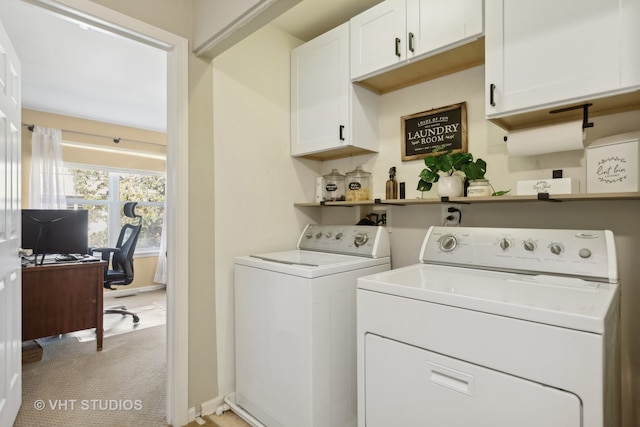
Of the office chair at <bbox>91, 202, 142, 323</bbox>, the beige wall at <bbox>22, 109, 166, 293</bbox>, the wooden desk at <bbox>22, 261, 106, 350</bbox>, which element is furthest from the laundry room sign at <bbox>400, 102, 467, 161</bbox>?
the beige wall at <bbox>22, 109, 166, 293</bbox>

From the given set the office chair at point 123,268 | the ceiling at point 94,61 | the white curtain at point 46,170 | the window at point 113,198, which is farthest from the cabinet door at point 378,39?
the window at point 113,198

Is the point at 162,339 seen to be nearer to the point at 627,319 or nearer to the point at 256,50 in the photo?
the point at 256,50

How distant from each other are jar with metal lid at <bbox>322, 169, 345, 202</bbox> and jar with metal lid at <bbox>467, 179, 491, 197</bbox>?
920 mm

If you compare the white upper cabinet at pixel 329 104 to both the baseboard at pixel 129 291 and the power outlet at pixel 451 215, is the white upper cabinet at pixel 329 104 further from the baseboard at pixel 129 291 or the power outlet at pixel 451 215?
the baseboard at pixel 129 291

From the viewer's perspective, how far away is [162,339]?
10.1 feet

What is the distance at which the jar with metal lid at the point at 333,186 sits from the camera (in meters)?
2.35

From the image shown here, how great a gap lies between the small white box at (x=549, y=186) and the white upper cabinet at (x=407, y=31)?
2.34ft

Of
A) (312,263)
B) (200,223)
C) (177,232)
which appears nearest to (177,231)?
(177,232)

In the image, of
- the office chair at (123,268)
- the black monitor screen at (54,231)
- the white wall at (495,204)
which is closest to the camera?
the white wall at (495,204)

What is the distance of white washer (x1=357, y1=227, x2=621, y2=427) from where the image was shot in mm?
877

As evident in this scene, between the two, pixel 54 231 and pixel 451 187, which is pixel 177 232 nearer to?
pixel 451 187

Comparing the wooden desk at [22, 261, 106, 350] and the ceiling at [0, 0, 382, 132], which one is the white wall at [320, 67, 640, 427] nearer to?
the ceiling at [0, 0, 382, 132]

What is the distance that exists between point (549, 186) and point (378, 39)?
3.77 feet

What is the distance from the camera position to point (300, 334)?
1.54 m
